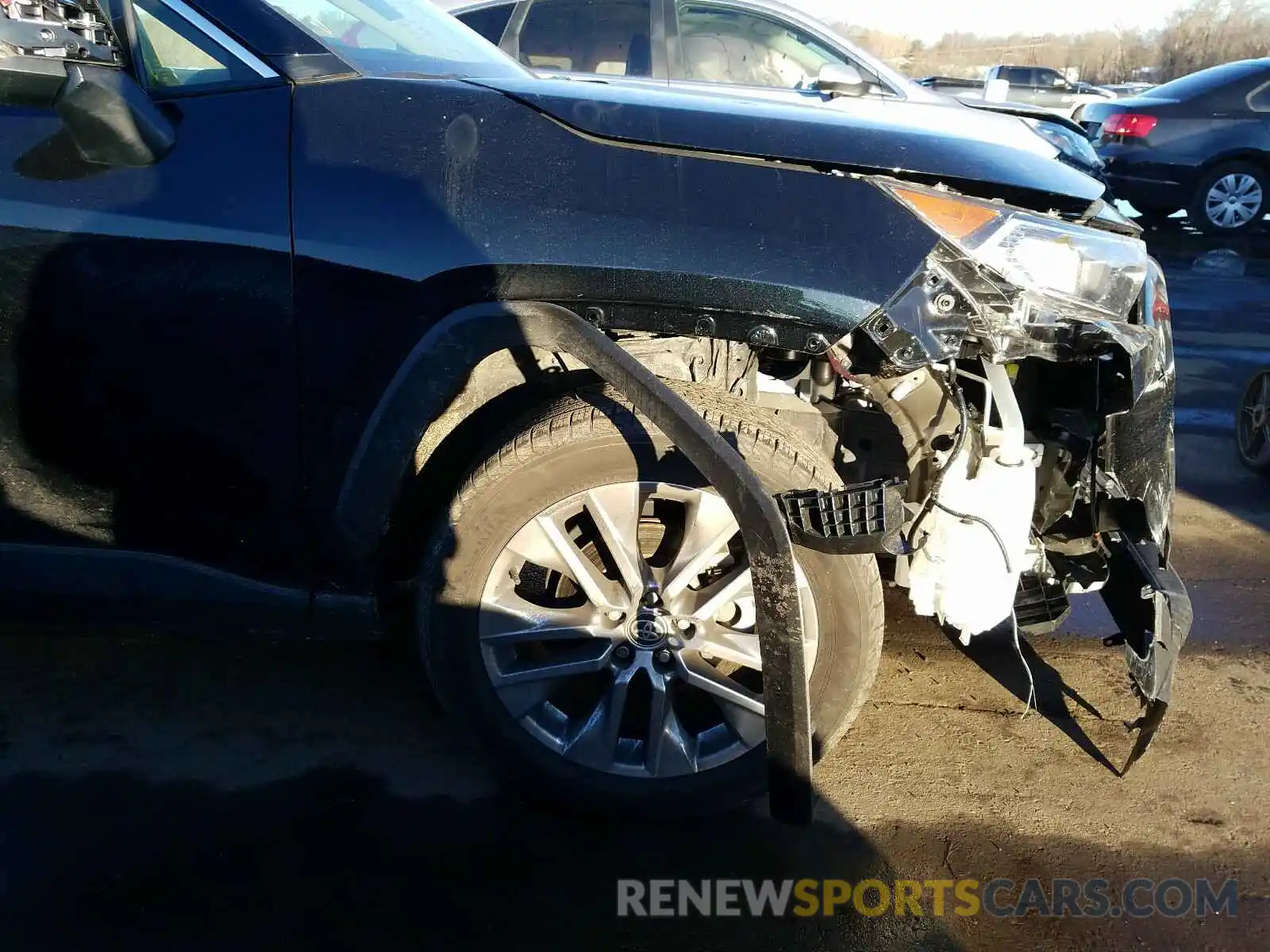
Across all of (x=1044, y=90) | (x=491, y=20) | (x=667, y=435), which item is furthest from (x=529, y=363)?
(x=1044, y=90)

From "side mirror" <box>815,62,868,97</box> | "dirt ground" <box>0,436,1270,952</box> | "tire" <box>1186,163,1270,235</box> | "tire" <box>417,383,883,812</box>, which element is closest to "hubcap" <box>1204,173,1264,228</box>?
"tire" <box>1186,163,1270,235</box>

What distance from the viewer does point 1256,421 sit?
4.46 m

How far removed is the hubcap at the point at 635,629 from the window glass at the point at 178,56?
118 cm

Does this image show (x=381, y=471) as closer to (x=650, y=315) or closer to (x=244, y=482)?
(x=244, y=482)

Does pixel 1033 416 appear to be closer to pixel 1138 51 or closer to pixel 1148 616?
pixel 1148 616

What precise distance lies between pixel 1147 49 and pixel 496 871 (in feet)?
154

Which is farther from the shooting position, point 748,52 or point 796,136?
point 748,52

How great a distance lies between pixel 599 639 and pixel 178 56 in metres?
1.60

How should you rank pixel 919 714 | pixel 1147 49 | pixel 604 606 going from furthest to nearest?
pixel 1147 49 → pixel 919 714 → pixel 604 606

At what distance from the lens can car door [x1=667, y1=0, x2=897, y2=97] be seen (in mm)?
6441

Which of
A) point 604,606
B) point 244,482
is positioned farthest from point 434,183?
point 604,606

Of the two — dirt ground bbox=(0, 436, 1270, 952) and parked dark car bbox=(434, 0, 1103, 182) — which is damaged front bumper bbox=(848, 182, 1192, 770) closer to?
dirt ground bbox=(0, 436, 1270, 952)

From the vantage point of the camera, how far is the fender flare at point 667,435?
1933mm

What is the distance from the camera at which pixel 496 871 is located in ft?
7.31
